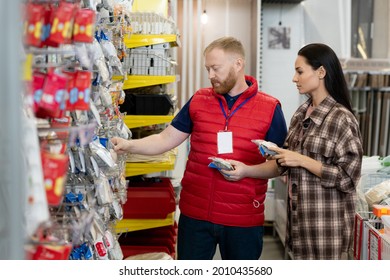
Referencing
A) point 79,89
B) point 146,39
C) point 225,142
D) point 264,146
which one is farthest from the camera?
point 146,39

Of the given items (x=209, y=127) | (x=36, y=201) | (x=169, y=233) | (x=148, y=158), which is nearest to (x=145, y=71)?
(x=148, y=158)

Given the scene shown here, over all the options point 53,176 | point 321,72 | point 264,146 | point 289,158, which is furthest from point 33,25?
point 321,72

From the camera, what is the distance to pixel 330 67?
126 inches

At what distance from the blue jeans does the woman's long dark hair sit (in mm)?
836

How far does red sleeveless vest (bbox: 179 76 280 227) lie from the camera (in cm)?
332

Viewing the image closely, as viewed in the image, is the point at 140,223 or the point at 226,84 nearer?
the point at 226,84

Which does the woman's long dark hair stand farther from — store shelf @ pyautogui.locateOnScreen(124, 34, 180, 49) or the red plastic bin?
the red plastic bin

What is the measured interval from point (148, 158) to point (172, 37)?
85cm

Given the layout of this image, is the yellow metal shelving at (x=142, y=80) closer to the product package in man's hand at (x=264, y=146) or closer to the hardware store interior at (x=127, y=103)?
the hardware store interior at (x=127, y=103)

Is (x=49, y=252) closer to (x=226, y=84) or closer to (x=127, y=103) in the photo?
(x=226, y=84)

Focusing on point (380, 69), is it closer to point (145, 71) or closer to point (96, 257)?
point (145, 71)

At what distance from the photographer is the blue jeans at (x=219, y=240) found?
11.0 feet

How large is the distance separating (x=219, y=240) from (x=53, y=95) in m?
2.03

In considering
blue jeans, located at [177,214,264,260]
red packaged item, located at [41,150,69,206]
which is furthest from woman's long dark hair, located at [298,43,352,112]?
red packaged item, located at [41,150,69,206]
